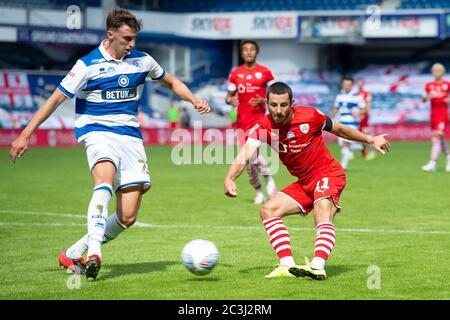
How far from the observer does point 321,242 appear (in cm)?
834

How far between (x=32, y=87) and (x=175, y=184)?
23079 mm

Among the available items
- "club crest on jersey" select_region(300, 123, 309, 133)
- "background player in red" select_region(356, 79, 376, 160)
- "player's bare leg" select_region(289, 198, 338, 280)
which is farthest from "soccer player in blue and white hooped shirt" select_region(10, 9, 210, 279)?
"background player in red" select_region(356, 79, 376, 160)

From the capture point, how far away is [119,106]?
8727mm

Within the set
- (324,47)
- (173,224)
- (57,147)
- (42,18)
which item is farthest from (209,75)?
(173,224)

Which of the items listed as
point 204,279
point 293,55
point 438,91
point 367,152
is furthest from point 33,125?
point 293,55

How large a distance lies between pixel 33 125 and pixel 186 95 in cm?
164

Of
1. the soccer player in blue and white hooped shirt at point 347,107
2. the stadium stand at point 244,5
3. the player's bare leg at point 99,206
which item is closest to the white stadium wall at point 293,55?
the stadium stand at point 244,5

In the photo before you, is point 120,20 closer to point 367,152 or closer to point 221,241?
point 221,241

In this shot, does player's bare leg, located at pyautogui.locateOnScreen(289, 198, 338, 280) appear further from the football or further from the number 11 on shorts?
the football

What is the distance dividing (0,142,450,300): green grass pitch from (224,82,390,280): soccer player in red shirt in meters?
0.41

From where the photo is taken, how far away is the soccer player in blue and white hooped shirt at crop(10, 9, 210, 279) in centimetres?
841

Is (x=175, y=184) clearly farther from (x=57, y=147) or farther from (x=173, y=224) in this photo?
(x=57, y=147)

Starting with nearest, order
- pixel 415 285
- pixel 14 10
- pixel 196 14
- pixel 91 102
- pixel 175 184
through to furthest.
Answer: pixel 415 285, pixel 91 102, pixel 175 184, pixel 14 10, pixel 196 14

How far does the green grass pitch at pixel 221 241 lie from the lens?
784 centimetres
